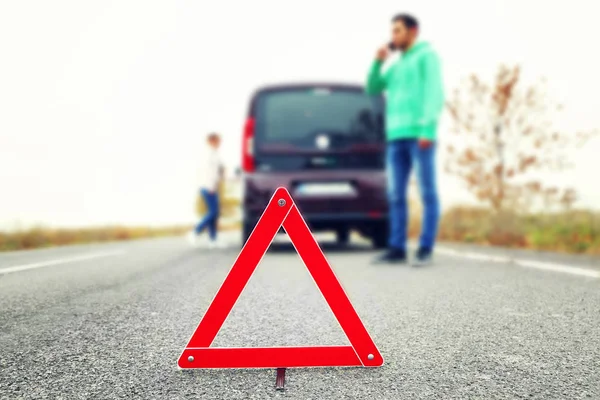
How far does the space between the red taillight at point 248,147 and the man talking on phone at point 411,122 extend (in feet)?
5.74

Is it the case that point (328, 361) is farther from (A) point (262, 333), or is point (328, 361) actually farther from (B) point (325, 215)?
(B) point (325, 215)

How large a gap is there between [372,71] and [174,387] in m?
4.84

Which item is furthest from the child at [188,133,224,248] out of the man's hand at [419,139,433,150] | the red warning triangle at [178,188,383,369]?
the red warning triangle at [178,188,383,369]

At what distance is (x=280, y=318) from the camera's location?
3.54m

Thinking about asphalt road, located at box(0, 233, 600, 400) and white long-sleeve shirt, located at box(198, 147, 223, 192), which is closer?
asphalt road, located at box(0, 233, 600, 400)

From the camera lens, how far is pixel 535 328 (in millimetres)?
3258

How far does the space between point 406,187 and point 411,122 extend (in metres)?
0.73

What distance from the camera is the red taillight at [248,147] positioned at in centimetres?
781

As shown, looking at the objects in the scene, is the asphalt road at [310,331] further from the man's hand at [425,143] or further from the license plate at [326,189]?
the license plate at [326,189]

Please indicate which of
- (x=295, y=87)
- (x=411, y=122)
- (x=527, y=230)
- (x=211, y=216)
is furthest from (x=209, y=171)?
(x=527, y=230)

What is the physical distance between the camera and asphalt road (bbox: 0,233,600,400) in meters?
2.34

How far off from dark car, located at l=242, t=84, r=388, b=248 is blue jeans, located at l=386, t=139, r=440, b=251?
1021 millimetres

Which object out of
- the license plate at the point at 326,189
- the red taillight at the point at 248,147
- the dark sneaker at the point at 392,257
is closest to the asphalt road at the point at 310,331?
the dark sneaker at the point at 392,257

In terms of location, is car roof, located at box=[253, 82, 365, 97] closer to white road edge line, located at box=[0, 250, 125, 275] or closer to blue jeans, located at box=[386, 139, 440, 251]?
blue jeans, located at box=[386, 139, 440, 251]
